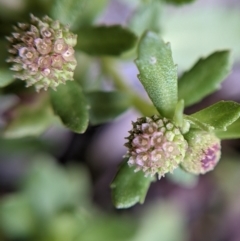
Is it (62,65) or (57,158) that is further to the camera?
(57,158)

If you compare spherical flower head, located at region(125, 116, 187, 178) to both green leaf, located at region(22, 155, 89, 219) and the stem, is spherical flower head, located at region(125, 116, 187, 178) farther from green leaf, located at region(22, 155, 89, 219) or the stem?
green leaf, located at region(22, 155, 89, 219)

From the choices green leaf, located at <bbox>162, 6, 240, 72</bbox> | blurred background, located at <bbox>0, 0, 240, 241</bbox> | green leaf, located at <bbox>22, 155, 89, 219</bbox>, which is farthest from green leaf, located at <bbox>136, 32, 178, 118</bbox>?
green leaf, located at <bbox>22, 155, 89, 219</bbox>

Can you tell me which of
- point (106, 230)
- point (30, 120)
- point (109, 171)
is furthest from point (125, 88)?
point (109, 171)

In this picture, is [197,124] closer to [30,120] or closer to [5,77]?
[5,77]

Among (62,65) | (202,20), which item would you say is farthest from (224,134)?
(202,20)

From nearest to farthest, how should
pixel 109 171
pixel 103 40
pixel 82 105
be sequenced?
pixel 82 105, pixel 103 40, pixel 109 171

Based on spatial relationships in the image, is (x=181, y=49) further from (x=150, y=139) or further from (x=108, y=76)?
(x=150, y=139)
